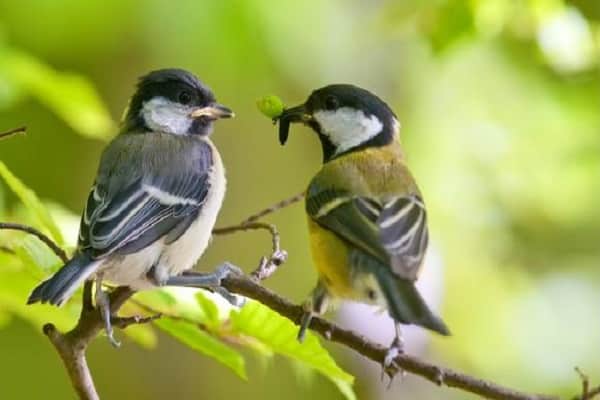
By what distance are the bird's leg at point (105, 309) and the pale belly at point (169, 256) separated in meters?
0.05

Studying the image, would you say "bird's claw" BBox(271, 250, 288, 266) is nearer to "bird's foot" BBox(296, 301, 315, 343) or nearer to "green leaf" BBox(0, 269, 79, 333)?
"bird's foot" BBox(296, 301, 315, 343)

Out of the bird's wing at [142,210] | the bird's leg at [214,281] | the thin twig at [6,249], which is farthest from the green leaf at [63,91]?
the bird's leg at [214,281]

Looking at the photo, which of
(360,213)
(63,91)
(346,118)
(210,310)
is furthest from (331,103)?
(63,91)

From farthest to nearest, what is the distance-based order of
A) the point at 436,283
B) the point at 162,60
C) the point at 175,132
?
the point at 436,283, the point at 162,60, the point at 175,132

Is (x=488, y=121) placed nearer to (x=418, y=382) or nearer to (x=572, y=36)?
(x=418, y=382)

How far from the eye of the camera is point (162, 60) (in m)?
3.27

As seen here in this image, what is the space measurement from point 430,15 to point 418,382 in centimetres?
179

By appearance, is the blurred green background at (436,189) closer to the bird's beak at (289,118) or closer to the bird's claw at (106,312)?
the bird's beak at (289,118)

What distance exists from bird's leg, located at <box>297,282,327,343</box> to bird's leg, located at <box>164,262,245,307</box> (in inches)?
4.2

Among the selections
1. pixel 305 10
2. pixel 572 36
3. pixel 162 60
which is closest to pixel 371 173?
pixel 572 36

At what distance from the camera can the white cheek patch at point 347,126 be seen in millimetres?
1645

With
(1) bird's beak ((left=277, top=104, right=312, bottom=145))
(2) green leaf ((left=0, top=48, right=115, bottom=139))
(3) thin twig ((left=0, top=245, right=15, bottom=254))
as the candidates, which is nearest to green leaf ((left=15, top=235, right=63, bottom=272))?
(3) thin twig ((left=0, top=245, right=15, bottom=254))

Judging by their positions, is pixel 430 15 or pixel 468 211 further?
pixel 468 211

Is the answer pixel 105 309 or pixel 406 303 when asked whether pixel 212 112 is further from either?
pixel 406 303
